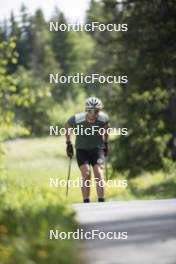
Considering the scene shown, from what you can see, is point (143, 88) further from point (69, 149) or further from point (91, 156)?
point (69, 149)

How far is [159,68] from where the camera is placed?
22.3 meters

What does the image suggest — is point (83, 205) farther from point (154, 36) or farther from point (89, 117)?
point (154, 36)

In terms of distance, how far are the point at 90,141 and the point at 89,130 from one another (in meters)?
0.51

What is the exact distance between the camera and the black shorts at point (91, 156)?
10.5m

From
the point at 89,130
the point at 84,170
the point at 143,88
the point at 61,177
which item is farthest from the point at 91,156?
the point at 143,88

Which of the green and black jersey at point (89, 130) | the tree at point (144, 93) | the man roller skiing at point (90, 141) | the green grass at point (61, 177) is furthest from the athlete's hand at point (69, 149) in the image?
the tree at point (144, 93)

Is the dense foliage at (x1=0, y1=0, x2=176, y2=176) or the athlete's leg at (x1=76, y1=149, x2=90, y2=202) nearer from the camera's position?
the athlete's leg at (x1=76, y1=149, x2=90, y2=202)

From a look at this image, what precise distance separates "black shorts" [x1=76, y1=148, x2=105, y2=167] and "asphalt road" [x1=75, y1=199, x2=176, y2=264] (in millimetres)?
Result: 801

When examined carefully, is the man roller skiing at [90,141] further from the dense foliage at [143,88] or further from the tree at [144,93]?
the tree at [144,93]

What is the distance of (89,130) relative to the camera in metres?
10.1

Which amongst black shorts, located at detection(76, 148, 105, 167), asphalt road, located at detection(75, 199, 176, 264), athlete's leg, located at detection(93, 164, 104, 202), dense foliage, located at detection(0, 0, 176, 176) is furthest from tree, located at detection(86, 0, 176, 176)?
asphalt road, located at detection(75, 199, 176, 264)

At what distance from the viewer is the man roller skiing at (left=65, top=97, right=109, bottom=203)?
9612mm

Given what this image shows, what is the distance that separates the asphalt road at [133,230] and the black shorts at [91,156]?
801 mm

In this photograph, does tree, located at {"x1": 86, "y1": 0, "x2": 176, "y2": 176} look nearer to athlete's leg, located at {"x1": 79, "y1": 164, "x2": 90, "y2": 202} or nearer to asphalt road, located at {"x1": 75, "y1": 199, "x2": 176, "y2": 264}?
athlete's leg, located at {"x1": 79, "y1": 164, "x2": 90, "y2": 202}
